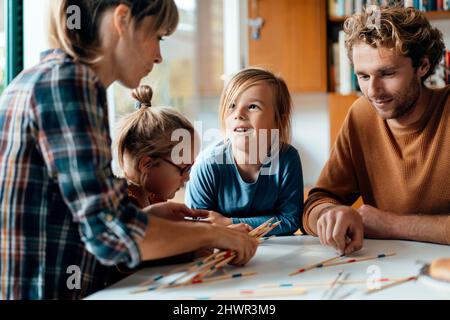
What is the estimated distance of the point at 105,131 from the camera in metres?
1.04

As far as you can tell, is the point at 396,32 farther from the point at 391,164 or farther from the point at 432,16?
the point at 432,16

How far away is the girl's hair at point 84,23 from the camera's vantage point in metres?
1.10

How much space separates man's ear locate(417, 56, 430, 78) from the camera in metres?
1.92

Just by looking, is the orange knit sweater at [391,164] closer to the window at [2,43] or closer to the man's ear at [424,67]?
the man's ear at [424,67]

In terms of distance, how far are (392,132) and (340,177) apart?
22cm

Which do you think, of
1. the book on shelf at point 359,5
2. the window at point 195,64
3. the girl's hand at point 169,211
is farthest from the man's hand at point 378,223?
the window at point 195,64

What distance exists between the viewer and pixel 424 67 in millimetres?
1946

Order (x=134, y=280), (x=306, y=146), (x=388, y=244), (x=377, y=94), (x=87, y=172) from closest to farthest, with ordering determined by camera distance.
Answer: (x=87, y=172) → (x=134, y=280) → (x=388, y=244) → (x=377, y=94) → (x=306, y=146)

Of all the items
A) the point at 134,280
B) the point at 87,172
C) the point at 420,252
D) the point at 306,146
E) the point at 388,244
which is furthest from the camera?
the point at 306,146

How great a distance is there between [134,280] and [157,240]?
0.14 meters

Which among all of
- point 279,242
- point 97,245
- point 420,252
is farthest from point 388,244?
point 97,245

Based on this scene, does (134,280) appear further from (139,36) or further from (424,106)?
(424,106)

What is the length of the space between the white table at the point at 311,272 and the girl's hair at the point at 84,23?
0.46m

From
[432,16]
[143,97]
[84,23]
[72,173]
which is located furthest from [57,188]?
[432,16]
